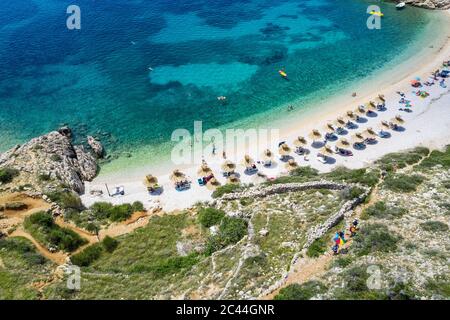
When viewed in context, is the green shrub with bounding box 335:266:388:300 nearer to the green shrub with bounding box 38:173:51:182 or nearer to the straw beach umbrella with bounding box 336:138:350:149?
the straw beach umbrella with bounding box 336:138:350:149

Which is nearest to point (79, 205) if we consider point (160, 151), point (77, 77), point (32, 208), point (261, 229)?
point (32, 208)

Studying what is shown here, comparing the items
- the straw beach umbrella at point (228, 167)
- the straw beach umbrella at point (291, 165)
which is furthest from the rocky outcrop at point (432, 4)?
the straw beach umbrella at point (228, 167)

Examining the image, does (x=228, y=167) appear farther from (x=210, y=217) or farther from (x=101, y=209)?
(x=101, y=209)

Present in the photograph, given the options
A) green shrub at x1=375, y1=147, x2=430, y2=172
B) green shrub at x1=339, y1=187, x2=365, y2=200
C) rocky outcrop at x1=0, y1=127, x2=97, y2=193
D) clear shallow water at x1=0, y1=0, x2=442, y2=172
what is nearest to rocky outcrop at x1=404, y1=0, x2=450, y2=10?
clear shallow water at x1=0, y1=0, x2=442, y2=172

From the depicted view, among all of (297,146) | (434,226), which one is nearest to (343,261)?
(434,226)

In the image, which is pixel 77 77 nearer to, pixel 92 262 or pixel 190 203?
pixel 190 203

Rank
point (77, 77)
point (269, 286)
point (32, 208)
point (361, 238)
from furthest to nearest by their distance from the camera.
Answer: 1. point (77, 77)
2. point (32, 208)
3. point (361, 238)
4. point (269, 286)

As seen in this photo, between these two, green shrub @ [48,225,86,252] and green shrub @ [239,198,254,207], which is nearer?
green shrub @ [48,225,86,252]
